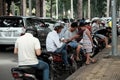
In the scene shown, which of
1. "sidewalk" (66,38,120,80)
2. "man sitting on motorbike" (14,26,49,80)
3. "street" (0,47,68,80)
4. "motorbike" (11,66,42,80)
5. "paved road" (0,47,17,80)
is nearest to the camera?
"motorbike" (11,66,42,80)

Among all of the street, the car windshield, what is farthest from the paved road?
the car windshield

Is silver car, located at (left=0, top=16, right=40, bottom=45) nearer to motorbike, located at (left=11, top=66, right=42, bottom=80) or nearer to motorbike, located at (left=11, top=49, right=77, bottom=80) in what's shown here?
motorbike, located at (left=11, top=49, right=77, bottom=80)

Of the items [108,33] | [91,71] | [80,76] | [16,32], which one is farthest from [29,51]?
[108,33]

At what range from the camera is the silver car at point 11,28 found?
65.5 feet

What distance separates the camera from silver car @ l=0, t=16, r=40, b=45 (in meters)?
20.0

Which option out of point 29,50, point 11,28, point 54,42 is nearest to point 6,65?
point 54,42

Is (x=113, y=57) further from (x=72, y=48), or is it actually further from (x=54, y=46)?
(x=54, y=46)

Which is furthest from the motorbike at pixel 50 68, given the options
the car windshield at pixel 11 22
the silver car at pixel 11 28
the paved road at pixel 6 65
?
the car windshield at pixel 11 22

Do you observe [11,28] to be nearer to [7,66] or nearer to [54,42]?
[7,66]

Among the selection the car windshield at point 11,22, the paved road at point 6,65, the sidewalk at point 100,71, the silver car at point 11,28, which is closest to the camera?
the sidewalk at point 100,71

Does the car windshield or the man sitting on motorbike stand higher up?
the man sitting on motorbike

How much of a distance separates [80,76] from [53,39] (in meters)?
1.27

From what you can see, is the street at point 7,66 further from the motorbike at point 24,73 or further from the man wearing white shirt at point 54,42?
the motorbike at point 24,73

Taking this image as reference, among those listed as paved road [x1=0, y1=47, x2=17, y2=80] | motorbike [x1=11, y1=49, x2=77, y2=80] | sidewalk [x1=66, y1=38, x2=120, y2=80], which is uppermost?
motorbike [x1=11, y1=49, x2=77, y2=80]
